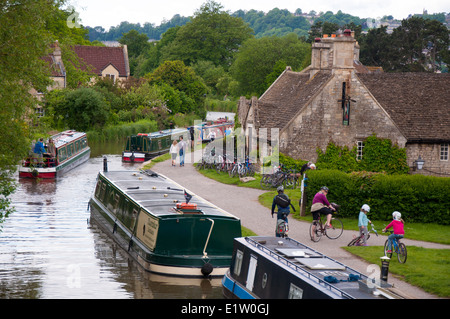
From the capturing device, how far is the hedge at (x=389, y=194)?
21.8 m

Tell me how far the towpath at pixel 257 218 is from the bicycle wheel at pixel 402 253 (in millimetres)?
848

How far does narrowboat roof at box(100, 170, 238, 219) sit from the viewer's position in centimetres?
1805

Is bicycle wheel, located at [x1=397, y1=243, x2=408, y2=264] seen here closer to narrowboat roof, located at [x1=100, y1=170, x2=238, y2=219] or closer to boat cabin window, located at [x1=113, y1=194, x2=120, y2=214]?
narrowboat roof, located at [x1=100, y1=170, x2=238, y2=219]

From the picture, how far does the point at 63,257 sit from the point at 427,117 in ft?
68.2

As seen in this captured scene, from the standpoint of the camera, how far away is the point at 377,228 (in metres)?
21.4

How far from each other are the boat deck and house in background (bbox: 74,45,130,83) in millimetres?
74356

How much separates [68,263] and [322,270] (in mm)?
9561

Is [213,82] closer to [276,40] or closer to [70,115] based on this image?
[276,40]

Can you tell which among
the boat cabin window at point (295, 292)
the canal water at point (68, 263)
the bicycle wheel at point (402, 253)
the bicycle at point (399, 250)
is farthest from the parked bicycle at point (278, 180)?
the boat cabin window at point (295, 292)

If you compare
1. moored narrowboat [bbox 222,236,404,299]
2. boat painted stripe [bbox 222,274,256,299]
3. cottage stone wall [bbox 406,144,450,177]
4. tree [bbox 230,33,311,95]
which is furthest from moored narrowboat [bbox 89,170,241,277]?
tree [bbox 230,33,311,95]

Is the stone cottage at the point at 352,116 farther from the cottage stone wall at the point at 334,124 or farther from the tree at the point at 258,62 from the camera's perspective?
the tree at the point at 258,62
